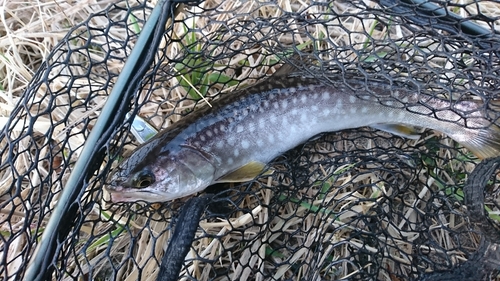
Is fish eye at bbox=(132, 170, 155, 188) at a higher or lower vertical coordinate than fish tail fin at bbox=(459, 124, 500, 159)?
lower

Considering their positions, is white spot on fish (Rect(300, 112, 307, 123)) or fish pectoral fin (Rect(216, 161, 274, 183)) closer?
fish pectoral fin (Rect(216, 161, 274, 183))

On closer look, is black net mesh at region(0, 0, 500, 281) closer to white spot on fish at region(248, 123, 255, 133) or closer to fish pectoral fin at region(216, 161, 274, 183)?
fish pectoral fin at region(216, 161, 274, 183)

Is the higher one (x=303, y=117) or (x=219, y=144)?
(x=303, y=117)

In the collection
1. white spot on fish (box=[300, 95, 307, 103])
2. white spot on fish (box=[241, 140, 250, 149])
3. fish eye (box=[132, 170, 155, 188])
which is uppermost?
white spot on fish (box=[300, 95, 307, 103])

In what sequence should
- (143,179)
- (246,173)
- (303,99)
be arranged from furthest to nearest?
(303,99), (246,173), (143,179)

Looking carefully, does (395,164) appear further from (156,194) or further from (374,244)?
(156,194)

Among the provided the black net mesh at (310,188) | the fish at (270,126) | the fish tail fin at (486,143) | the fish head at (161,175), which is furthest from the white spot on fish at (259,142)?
the fish tail fin at (486,143)

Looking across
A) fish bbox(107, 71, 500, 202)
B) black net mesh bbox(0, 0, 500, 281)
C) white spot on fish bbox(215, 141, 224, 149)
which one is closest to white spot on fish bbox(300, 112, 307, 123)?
fish bbox(107, 71, 500, 202)

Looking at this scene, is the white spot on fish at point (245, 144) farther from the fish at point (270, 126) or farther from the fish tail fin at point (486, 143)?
the fish tail fin at point (486, 143)

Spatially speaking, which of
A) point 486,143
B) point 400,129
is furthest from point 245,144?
point 486,143

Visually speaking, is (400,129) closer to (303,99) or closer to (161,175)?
(303,99)
